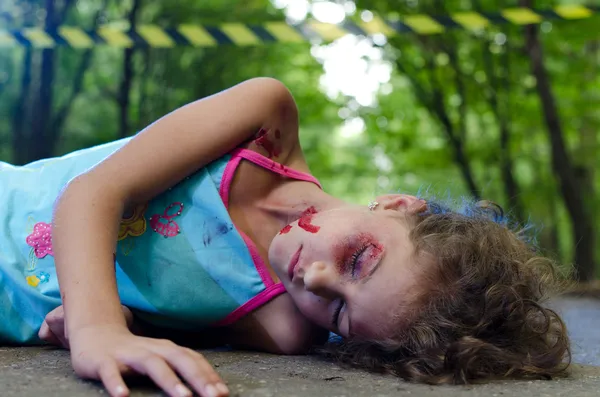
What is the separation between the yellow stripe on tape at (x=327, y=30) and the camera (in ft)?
16.9

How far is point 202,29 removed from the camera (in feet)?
17.0

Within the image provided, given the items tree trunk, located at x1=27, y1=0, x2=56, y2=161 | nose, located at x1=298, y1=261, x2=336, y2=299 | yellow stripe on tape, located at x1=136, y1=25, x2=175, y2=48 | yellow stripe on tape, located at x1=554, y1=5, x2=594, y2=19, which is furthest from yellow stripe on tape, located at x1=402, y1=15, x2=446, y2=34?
nose, located at x1=298, y1=261, x2=336, y2=299

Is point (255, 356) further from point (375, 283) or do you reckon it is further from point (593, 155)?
point (593, 155)

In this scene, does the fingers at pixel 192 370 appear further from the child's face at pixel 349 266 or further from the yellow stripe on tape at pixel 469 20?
the yellow stripe on tape at pixel 469 20

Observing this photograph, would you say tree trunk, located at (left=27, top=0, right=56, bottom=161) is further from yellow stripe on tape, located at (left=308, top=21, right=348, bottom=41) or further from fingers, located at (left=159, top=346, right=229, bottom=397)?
fingers, located at (left=159, top=346, right=229, bottom=397)

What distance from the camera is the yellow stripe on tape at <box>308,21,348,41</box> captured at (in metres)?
5.15

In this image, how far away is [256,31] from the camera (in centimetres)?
515

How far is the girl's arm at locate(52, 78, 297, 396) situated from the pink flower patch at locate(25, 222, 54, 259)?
37cm

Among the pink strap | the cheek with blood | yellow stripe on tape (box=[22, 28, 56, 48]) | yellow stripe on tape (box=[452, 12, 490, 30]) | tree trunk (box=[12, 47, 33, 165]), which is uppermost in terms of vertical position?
yellow stripe on tape (box=[452, 12, 490, 30])

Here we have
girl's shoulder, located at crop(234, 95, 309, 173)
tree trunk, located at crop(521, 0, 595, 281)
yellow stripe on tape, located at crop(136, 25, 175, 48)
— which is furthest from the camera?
tree trunk, located at crop(521, 0, 595, 281)

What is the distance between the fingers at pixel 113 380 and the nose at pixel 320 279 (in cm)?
58

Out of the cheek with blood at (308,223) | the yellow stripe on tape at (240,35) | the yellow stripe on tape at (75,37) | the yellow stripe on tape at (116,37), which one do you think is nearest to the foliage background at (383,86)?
the yellow stripe on tape at (75,37)

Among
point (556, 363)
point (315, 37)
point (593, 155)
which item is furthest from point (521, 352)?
point (593, 155)

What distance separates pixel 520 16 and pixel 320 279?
13.5 ft
